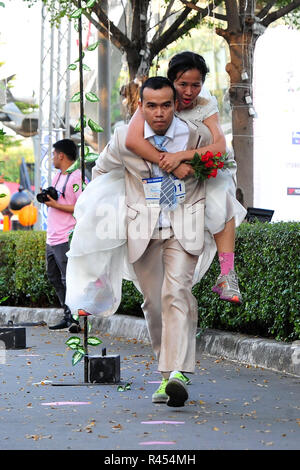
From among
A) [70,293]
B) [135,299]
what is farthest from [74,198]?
[70,293]

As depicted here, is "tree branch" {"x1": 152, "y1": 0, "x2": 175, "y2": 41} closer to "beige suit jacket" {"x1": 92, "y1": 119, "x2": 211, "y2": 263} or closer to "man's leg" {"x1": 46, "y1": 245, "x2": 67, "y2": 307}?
"man's leg" {"x1": 46, "y1": 245, "x2": 67, "y2": 307}

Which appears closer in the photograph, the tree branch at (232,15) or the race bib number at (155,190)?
the race bib number at (155,190)

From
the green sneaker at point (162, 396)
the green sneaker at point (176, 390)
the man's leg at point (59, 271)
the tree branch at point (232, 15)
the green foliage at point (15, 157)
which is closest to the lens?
the green sneaker at point (176, 390)

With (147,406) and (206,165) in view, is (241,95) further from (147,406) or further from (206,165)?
(147,406)

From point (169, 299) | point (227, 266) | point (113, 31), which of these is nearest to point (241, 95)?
point (113, 31)

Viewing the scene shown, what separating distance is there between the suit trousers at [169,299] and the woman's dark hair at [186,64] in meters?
0.98

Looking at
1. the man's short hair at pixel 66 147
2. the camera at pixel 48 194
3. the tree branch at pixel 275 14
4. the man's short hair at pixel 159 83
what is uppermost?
the tree branch at pixel 275 14

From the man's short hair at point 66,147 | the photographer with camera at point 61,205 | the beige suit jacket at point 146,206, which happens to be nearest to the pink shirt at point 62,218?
the photographer with camera at point 61,205

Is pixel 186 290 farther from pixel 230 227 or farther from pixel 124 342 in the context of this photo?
pixel 124 342

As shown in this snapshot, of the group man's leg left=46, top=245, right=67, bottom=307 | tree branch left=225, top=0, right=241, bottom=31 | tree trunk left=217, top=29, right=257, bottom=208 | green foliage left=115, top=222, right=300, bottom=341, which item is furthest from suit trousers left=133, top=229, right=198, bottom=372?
tree branch left=225, top=0, right=241, bottom=31

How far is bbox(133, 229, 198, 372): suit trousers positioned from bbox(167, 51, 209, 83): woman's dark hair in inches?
38.8

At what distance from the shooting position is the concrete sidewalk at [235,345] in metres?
7.86

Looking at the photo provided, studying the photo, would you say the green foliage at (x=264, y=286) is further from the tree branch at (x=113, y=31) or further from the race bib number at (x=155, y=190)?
the tree branch at (x=113, y=31)

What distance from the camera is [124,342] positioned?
10508 mm
